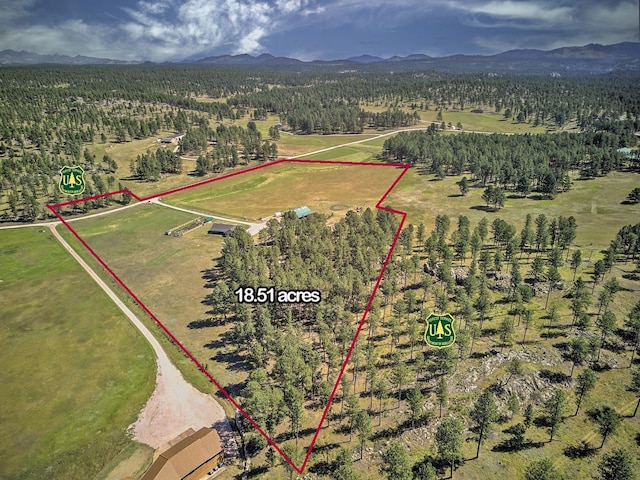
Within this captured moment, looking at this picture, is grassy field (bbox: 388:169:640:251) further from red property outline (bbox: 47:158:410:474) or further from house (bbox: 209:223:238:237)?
house (bbox: 209:223:238:237)

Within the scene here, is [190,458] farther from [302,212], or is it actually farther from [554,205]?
[554,205]

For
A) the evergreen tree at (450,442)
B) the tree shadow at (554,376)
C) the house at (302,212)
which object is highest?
the house at (302,212)

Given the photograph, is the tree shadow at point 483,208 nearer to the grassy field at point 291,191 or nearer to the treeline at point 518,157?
the treeline at point 518,157

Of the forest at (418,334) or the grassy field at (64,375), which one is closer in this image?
the forest at (418,334)

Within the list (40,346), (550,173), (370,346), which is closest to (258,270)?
(370,346)

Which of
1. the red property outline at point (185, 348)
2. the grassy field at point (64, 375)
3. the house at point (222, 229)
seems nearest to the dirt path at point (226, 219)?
the house at point (222, 229)

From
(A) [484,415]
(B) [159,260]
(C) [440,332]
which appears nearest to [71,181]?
(B) [159,260]
